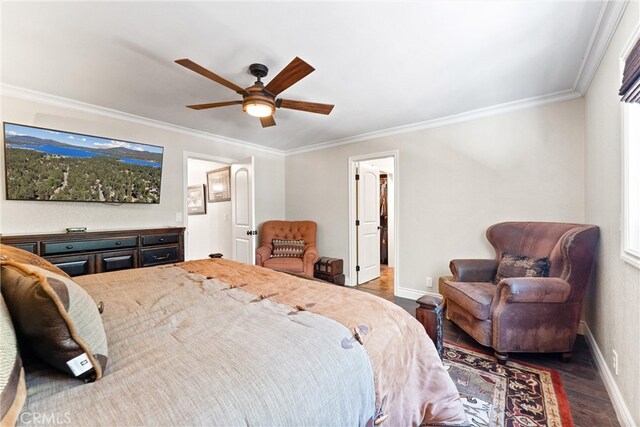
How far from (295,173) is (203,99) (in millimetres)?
2427

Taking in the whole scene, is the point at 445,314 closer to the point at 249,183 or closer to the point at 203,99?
the point at 249,183

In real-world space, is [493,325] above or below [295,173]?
below

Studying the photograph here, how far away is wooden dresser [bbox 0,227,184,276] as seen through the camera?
2.51 m

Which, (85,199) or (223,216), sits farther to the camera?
(223,216)

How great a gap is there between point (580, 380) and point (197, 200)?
20.1 feet

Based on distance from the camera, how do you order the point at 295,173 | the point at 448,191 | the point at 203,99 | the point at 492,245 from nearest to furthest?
1. the point at 203,99
2. the point at 492,245
3. the point at 448,191
4. the point at 295,173

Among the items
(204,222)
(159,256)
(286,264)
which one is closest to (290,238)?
(286,264)

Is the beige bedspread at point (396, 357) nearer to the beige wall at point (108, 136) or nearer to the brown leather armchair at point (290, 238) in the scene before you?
the brown leather armchair at point (290, 238)

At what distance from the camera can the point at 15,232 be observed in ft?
8.68

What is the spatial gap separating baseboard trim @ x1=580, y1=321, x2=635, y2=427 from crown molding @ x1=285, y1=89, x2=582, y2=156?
2313mm

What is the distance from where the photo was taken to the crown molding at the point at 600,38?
1.60 m

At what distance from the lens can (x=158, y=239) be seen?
3303 millimetres

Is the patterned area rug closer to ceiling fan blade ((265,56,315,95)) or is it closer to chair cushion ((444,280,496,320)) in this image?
chair cushion ((444,280,496,320))

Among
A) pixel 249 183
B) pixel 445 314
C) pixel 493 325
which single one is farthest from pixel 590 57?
pixel 249 183
